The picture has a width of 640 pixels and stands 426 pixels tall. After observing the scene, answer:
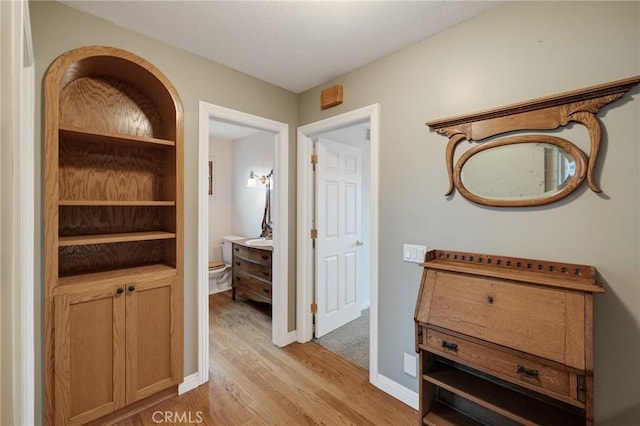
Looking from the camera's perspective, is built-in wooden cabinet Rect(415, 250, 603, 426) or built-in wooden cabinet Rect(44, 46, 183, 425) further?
built-in wooden cabinet Rect(44, 46, 183, 425)

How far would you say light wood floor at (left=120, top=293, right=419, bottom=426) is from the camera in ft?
5.85

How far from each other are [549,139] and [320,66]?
161 cm

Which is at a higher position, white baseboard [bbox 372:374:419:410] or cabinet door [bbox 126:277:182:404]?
cabinet door [bbox 126:277:182:404]

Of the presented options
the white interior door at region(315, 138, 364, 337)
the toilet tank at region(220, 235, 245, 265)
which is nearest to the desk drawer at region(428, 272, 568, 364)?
the white interior door at region(315, 138, 364, 337)

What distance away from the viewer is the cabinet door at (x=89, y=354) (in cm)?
150

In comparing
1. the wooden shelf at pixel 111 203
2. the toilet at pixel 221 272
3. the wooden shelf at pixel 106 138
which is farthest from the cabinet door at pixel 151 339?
the toilet at pixel 221 272

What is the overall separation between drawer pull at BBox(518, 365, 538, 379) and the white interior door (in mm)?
1818

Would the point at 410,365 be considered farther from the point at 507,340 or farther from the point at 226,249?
the point at 226,249

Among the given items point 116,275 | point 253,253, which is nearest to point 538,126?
point 116,275

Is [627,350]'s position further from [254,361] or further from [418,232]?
[254,361]

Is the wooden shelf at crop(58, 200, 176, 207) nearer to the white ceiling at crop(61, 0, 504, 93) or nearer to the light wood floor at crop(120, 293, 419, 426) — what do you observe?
the white ceiling at crop(61, 0, 504, 93)

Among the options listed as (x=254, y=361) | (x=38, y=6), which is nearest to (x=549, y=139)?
(x=254, y=361)

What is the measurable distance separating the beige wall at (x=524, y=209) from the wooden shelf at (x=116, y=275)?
1525mm

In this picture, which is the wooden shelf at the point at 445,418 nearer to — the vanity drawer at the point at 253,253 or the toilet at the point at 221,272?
the vanity drawer at the point at 253,253
